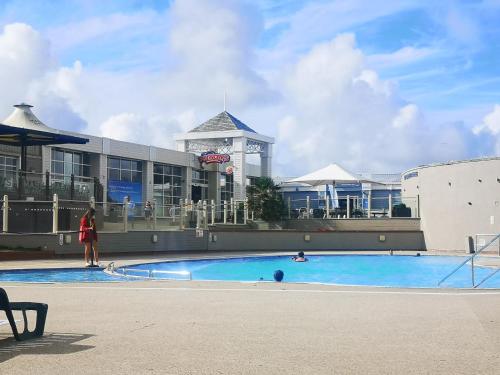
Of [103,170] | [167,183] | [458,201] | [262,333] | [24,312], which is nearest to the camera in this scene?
[24,312]

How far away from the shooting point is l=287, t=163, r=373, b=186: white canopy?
37625 mm

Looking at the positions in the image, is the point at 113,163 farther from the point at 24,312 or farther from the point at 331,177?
the point at 24,312

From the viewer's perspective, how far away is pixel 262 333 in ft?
25.7

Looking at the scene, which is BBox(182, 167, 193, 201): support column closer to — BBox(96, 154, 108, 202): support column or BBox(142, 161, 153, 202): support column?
BBox(142, 161, 153, 202): support column

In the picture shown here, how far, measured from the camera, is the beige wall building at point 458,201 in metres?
29.8

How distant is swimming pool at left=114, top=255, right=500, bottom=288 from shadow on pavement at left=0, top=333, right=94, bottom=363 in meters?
11.2

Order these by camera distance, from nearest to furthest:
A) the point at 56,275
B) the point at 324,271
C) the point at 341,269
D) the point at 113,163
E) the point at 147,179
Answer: the point at 56,275
the point at 324,271
the point at 341,269
the point at 113,163
the point at 147,179

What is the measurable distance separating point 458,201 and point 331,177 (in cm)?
857

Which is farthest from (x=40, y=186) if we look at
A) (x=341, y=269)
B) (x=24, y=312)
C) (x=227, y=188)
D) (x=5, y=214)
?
(x=227, y=188)

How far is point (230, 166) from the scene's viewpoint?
57594mm

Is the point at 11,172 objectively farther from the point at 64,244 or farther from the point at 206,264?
the point at 206,264

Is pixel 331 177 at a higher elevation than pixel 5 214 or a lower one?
higher

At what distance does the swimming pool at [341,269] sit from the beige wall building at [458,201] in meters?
3.87

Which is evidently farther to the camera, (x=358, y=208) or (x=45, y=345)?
(x=358, y=208)
